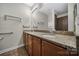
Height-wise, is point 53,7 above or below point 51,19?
above

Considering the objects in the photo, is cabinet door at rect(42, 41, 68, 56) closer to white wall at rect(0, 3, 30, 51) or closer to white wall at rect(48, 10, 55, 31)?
white wall at rect(48, 10, 55, 31)

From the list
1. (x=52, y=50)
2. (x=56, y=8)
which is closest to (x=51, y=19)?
(x=56, y=8)

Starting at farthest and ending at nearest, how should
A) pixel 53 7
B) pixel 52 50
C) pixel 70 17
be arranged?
pixel 53 7 < pixel 70 17 < pixel 52 50

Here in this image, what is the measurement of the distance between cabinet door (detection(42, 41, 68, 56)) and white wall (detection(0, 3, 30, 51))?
459 mm

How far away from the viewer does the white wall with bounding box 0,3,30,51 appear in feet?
4.44

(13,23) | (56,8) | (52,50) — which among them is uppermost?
(56,8)

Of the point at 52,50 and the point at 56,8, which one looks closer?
the point at 52,50

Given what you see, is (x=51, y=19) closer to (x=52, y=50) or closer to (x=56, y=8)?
(x=56, y=8)

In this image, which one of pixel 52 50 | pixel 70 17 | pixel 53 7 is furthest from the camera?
pixel 53 7

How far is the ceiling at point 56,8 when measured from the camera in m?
1.28

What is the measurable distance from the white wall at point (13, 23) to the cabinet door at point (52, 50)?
459 mm

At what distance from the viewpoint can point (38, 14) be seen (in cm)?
144

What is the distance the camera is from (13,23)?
55.8 inches

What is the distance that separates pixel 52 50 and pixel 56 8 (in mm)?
597
